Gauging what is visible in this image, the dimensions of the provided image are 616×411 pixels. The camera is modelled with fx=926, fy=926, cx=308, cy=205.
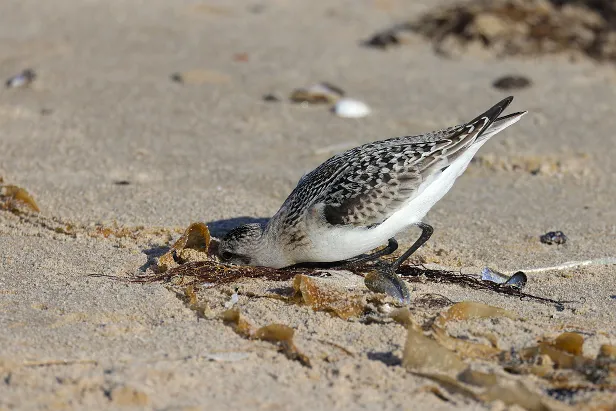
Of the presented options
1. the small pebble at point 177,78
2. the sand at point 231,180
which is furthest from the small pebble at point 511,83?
the small pebble at point 177,78

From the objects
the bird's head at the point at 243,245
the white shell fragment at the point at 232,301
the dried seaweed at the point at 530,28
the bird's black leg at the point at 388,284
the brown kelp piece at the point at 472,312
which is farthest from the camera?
the dried seaweed at the point at 530,28

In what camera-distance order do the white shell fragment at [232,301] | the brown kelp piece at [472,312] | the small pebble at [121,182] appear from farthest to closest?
the small pebble at [121,182] → the white shell fragment at [232,301] → the brown kelp piece at [472,312]

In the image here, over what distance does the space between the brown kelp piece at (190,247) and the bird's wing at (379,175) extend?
0.69 metres

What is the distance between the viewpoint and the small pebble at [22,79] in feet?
30.6

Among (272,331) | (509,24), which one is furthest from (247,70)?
(272,331)

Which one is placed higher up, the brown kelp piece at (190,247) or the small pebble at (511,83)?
the brown kelp piece at (190,247)

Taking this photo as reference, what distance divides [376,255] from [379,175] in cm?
59

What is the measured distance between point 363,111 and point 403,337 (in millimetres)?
4716

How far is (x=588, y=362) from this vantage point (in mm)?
4016

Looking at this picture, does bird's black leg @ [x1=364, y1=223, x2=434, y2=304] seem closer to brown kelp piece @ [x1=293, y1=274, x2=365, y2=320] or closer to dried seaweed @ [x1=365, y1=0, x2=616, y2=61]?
brown kelp piece @ [x1=293, y1=274, x2=365, y2=320]

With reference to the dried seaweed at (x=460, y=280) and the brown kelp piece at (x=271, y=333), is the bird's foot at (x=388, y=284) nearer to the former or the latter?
the dried seaweed at (x=460, y=280)

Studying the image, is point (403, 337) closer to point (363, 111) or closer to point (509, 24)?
point (363, 111)

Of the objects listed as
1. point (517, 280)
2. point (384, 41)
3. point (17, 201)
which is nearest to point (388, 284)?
point (517, 280)

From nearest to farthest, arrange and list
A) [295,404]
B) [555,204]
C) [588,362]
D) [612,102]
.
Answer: [295,404], [588,362], [555,204], [612,102]
